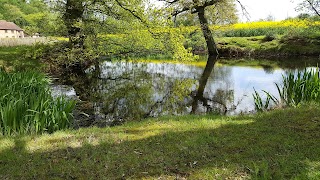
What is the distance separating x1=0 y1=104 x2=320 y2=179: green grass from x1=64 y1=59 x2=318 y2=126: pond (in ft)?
10.6

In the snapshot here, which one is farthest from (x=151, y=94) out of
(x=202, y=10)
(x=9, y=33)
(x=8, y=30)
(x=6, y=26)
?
(x=9, y=33)

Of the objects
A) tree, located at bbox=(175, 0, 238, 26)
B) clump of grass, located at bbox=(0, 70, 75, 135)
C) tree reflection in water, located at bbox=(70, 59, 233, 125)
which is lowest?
tree reflection in water, located at bbox=(70, 59, 233, 125)

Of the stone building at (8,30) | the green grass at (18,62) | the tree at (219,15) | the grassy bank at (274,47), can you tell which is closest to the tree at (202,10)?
the tree at (219,15)

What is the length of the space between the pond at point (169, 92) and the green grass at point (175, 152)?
322cm

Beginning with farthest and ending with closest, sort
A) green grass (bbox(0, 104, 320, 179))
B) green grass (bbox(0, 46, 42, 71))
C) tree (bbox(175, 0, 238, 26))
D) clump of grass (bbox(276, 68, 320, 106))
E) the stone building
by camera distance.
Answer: the stone building, tree (bbox(175, 0, 238, 26)), green grass (bbox(0, 46, 42, 71)), clump of grass (bbox(276, 68, 320, 106)), green grass (bbox(0, 104, 320, 179))

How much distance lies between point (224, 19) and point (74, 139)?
23156 millimetres

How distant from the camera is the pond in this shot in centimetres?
862

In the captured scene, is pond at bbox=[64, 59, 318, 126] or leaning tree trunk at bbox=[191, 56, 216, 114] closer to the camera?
pond at bbox=[64, 59, 318, 126]

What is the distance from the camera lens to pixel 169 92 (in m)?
11.2

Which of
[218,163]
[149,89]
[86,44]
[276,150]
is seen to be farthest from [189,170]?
[86,44]

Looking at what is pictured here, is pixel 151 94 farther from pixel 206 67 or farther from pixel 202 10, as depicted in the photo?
pixel 202 10

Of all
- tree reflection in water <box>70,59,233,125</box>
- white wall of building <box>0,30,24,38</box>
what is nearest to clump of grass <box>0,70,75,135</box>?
tree reflection in water <box>70,59,233,125</box>

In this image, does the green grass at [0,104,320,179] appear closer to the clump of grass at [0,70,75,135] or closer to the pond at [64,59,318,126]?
the clump of grass at [0,70,75,135]

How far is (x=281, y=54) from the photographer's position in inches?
966
